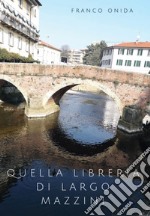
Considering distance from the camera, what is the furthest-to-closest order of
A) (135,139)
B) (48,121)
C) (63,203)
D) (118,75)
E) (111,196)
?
(48,121) < (118,75) < (135,139) < (111,196) < (63,203)

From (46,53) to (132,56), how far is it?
76.5ft

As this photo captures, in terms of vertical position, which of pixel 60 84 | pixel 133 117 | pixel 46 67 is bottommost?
pixel 133 117

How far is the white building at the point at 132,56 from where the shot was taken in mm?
58906

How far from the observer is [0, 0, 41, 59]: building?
34.0 metres

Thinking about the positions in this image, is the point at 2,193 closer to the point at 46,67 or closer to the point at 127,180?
the point at 127,180

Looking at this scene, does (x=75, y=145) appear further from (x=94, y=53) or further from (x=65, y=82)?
(x=94, y=53)

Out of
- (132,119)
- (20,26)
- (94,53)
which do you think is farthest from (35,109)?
(94,53)

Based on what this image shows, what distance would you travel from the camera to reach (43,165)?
17.5 metres

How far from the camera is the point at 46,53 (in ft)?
228

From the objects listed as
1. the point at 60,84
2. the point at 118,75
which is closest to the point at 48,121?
the point at 60,84

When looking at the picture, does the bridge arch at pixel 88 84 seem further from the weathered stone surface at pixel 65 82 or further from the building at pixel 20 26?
the building at pixel 20 26

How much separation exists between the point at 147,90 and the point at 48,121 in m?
11.1

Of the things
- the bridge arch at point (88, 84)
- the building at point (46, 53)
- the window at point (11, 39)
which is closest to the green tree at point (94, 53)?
the building at point (46, 53)

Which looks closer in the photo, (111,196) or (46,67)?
(111,196)
